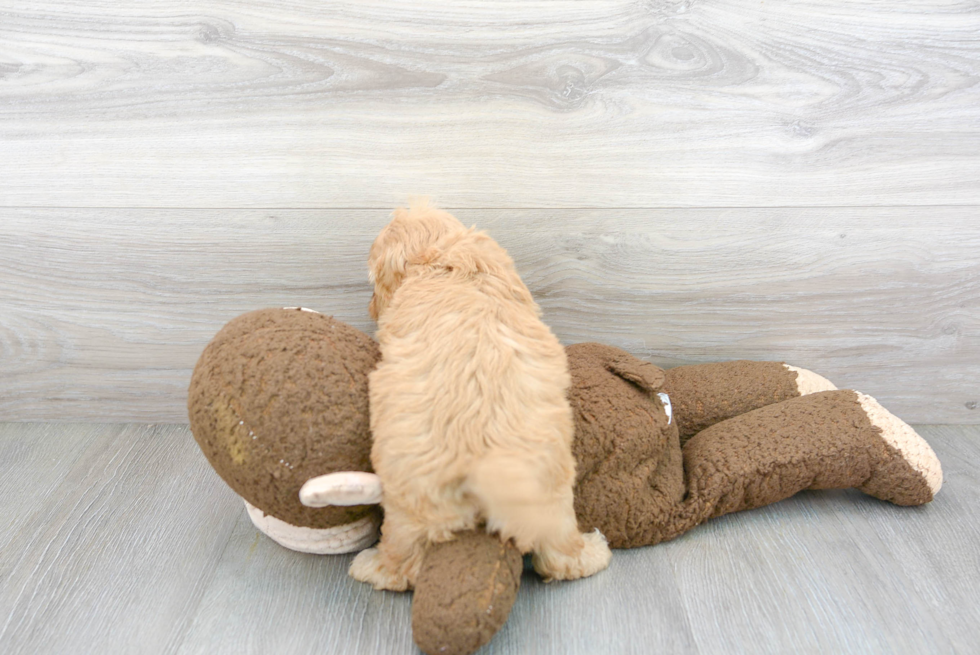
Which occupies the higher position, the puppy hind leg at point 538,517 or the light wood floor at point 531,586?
the puppy hind leg at point 538,517

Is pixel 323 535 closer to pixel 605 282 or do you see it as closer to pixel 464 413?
pixel 464 413

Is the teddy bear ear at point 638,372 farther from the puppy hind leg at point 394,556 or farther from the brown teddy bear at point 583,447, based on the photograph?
the puppy hind leg at point 394,556

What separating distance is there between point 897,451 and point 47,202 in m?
1.30

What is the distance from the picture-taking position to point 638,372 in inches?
33.5

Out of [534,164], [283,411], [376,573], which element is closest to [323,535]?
[376,573]

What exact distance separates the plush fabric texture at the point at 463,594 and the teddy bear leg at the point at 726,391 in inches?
16.5

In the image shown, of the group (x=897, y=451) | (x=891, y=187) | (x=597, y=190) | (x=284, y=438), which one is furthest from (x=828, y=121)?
(x=284, y=438)

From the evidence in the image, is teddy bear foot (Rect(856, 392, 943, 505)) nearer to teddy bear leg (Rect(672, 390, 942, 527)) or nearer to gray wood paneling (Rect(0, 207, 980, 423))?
teddy bear leg (Rect(672, 390, 942, 527))

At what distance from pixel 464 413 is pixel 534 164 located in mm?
450

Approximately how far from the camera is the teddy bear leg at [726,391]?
0.98 meters

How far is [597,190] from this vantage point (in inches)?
38.0

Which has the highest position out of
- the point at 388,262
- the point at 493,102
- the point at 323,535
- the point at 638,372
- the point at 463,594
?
the point at 493,102

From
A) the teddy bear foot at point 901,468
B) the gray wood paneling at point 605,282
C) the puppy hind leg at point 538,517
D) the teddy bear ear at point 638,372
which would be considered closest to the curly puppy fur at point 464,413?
the puppy hind leg at point 538,517

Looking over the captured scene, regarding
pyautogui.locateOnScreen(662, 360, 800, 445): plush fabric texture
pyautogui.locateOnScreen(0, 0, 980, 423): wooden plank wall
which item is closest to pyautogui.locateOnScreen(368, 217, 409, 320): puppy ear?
pyautogui.locateOnScreen(0, 0, 980, 423): wooden plank wall
